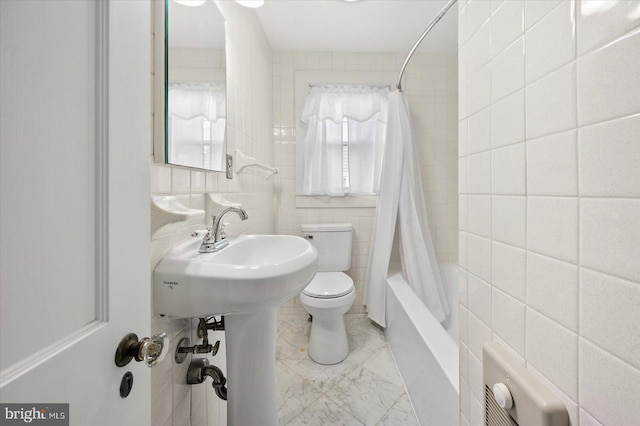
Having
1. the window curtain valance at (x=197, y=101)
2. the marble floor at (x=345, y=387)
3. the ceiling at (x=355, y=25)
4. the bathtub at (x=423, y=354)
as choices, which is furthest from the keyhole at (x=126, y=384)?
the ceiling at (x=355, y=25)

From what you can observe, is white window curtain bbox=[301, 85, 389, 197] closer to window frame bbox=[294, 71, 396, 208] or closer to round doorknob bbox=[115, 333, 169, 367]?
window frame bbox=[294, 71, 396, 208]

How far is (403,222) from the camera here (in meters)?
2.01

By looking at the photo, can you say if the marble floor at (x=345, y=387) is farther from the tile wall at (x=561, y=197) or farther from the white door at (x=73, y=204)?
the white door at (x=73, y=204)

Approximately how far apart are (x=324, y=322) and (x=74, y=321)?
153 centimetres

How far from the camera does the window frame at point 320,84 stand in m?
2.26

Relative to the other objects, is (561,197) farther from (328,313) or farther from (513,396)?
(328,313)

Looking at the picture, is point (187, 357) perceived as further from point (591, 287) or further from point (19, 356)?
point (591, 287)

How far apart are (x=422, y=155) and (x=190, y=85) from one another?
6.21ft

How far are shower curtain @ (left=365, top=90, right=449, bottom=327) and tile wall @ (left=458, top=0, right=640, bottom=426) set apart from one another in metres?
1.33

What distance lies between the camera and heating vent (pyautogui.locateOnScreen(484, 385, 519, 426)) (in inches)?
20.4

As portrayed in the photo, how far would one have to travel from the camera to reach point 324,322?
1.73 metres

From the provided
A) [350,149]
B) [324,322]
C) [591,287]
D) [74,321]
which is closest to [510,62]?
[591,287]

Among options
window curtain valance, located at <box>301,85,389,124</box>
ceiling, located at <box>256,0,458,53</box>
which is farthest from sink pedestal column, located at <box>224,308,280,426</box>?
ceiling, located at <box>256,0,458,53</box>

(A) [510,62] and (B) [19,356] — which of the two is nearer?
(B) [19,356]
